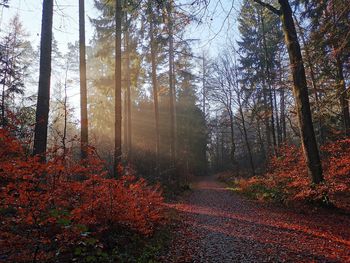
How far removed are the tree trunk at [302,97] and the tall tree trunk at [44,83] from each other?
800 cm

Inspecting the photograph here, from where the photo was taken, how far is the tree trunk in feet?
33.0

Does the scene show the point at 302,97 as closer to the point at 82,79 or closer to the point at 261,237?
the point at 261,237

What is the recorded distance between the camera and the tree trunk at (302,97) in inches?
396

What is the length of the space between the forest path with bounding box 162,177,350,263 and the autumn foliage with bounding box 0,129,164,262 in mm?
1314

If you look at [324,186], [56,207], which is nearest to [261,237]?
[324,186]

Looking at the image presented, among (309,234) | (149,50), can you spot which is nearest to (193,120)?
(149,50)

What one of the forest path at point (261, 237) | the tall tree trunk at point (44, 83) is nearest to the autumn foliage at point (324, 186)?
the forest path at point (261, 237)

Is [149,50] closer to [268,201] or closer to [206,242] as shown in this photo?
[268,201]

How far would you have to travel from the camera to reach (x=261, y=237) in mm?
7414

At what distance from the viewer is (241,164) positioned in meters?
43.8

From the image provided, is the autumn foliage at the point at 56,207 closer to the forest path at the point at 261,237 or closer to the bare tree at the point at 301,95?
the forest path at the point at 261,237

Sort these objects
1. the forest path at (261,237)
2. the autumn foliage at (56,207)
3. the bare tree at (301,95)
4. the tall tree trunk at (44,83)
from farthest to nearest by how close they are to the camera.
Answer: the bare tree at (301,95), the tall tree trunk at (44,83), the forest path at (261,237), the autumn foliage at (56,207)

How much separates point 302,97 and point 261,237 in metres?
5.41

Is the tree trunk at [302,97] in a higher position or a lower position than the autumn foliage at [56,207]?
higher
